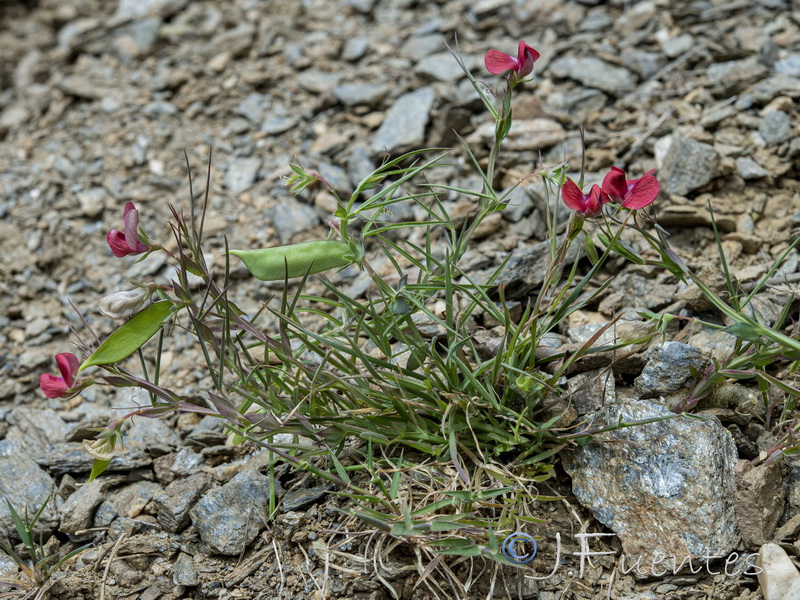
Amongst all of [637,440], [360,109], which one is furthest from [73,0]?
[637,440]

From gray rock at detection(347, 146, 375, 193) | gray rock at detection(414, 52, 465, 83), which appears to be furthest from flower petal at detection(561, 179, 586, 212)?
gray rock at detection(414, 52, 465, 83)

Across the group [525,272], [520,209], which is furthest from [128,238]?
[520,209]

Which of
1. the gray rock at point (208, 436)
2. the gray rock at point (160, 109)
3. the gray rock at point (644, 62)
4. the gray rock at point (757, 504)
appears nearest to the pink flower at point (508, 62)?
the gray rock at point (757, 504)

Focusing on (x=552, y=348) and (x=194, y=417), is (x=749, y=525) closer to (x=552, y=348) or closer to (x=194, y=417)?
(x=552, y=348)

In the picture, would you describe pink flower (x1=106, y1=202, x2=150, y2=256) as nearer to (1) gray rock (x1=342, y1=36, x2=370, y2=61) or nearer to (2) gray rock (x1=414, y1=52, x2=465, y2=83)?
(2) gray rock (x1=414, y1=52, x2=465, y2=83)

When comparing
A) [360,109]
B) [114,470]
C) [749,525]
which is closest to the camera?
[749,525]

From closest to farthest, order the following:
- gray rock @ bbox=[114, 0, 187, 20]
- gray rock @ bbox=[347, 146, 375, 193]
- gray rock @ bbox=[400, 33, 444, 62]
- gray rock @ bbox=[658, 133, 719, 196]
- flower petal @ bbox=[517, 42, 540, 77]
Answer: flower petal @ bbox=[517, 42, 540, 77]
gray rock @ bbox=[658, 133, 719, 196]
gray rock @ bbox=[347, 146, 375, 193]
gray rock @ bbox=[400, 33, 444, 62]
gray rock @ bbox=[114, 0, 187, 20]

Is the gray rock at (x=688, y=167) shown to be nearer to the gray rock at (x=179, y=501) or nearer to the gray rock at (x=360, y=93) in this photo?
the gray rock at (x=360, y=93)

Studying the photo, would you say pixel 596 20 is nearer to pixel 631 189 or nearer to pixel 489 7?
pixel 489 7
